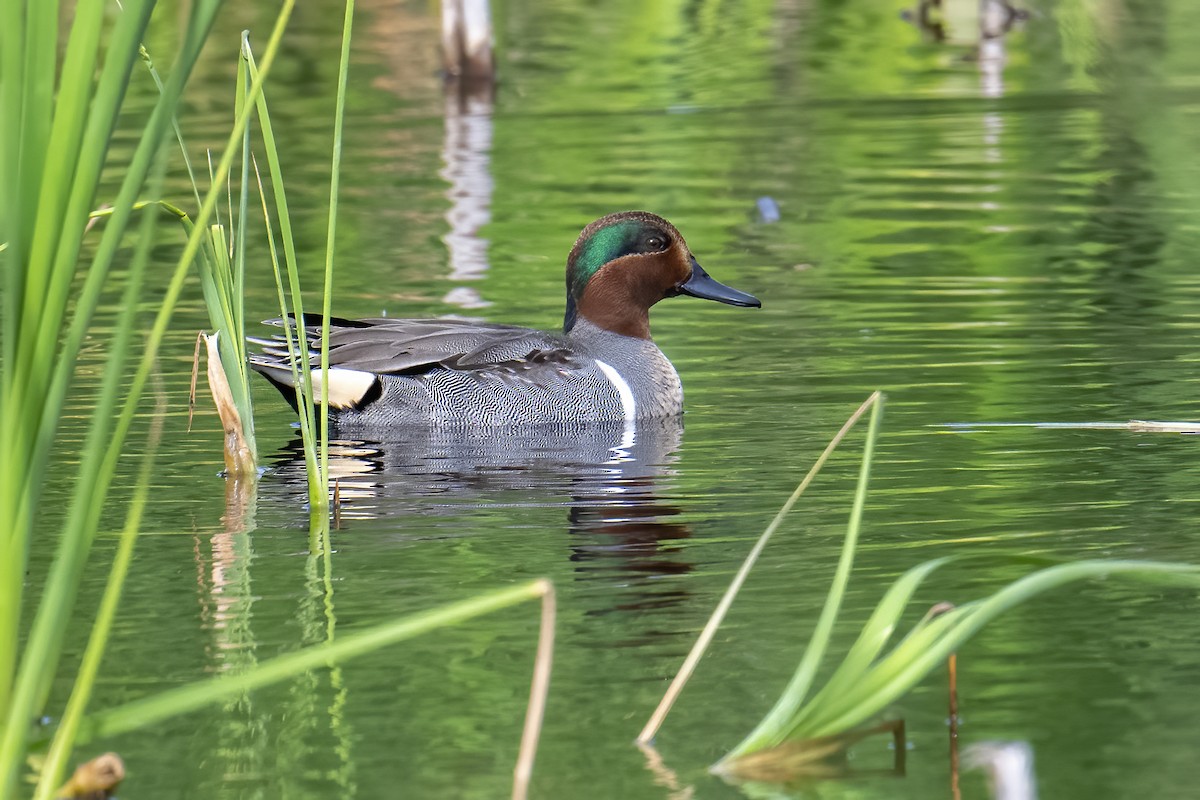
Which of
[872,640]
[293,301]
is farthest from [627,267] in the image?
[872,640]

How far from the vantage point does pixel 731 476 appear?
757 cm

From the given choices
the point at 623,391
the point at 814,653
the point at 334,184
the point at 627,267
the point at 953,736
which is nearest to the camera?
the point at 814,653

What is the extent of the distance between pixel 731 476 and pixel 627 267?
220 cm

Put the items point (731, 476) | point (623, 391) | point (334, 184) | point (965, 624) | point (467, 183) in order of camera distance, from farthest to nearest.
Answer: point (467, 183)
point (623, 391)
point (731, 476)
point (334, 184)
point (965, 624)

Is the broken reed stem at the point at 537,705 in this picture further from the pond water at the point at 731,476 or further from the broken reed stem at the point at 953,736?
the broken reed stem at the point at 953,736

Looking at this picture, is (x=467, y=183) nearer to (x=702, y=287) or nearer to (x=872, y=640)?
(x=702, y=287)

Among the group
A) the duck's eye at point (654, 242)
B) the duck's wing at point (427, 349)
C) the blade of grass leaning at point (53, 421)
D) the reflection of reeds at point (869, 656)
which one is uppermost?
the blade of grass leaning at point (53, 421)

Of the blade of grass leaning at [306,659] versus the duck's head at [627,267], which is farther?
the duck's head at [627,267]

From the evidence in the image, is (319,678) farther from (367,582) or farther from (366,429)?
(366,429)

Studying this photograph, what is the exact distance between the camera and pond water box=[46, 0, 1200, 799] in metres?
4.51

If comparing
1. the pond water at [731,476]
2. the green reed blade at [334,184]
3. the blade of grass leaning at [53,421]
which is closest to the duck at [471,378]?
the pond water at [731,476]

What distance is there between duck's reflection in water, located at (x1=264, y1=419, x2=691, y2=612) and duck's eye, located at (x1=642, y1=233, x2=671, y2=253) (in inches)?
42.5

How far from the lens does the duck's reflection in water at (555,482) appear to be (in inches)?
250

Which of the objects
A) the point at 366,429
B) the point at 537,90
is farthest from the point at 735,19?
the point at 366,429
